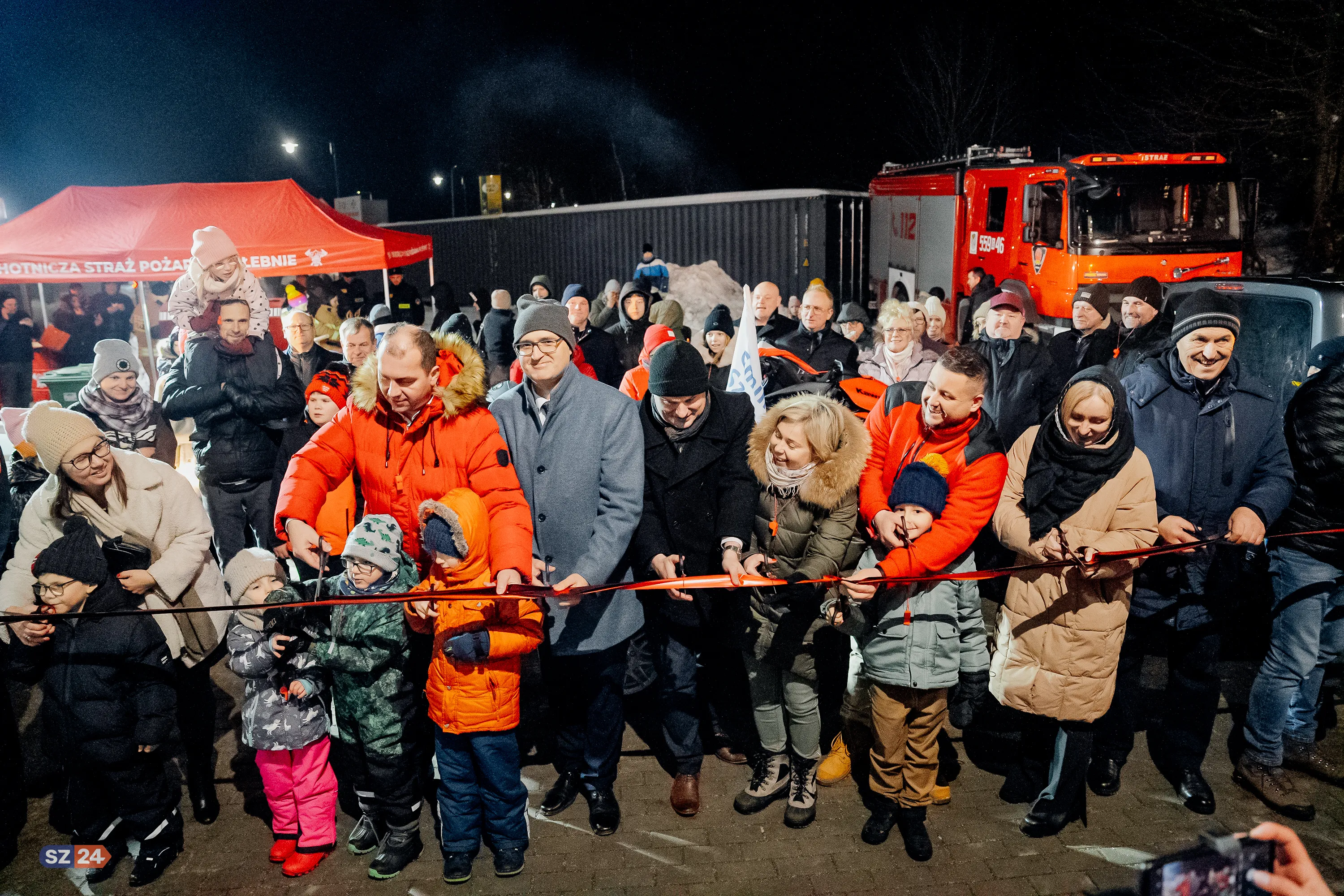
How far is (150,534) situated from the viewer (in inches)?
153

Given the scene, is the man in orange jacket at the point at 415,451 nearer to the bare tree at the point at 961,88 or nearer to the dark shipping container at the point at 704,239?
the dark shipping container at the point at 704,239

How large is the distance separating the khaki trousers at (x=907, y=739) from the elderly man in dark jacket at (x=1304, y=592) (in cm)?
163

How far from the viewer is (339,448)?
3.89 meters

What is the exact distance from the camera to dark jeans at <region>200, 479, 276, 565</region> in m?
5.48

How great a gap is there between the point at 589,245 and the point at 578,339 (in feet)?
54.3

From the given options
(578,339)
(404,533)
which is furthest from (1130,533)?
(578,339)

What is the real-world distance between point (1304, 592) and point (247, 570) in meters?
4.63

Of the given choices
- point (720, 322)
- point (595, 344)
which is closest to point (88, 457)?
point (720, 322)

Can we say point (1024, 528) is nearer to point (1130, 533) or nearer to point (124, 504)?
point (1130, 533)

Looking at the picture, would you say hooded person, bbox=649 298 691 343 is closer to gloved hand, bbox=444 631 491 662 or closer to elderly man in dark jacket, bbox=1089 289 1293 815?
elderly man in dark jacket, bbox=1089 289 1293 815

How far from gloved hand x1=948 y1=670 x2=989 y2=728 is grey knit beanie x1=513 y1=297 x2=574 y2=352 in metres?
2.29

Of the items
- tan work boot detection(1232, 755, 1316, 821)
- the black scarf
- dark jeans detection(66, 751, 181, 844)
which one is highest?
the black scarf

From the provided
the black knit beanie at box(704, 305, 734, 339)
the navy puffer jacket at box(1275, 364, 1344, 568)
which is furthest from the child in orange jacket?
the black knit beanie at box(704, 305, 734, 339)

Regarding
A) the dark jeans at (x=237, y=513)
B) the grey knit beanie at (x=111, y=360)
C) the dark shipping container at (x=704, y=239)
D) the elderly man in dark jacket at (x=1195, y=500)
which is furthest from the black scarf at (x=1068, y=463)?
the dark shipping container at (x=704, y=239)
